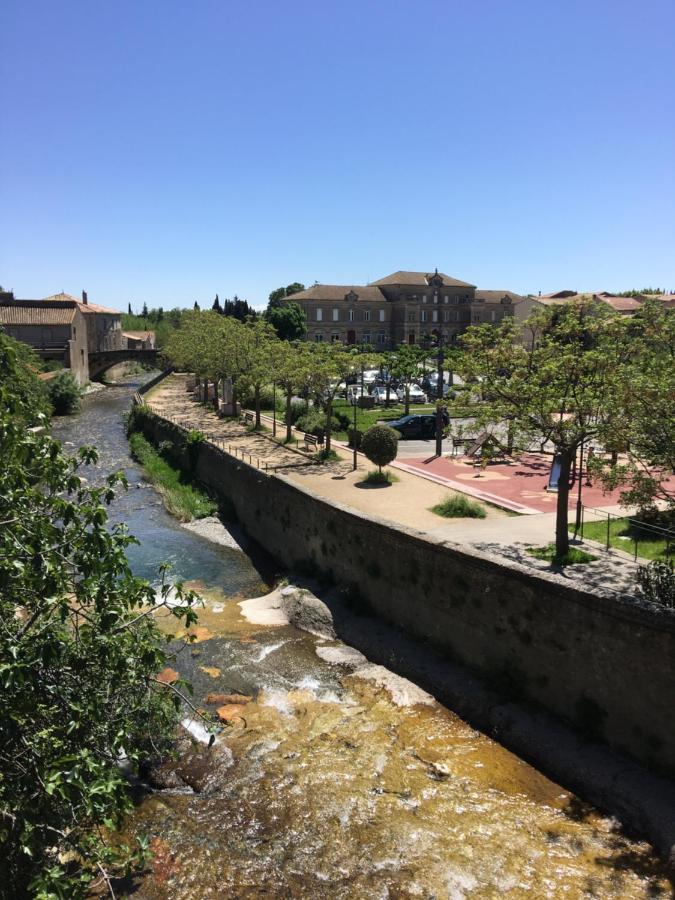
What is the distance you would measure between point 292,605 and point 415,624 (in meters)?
3.40

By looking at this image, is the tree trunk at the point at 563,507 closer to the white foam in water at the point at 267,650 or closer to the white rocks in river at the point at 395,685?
the white rocks in river at the point at 395,685

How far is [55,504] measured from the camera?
19.0ft

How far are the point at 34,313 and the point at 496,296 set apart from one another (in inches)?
2363

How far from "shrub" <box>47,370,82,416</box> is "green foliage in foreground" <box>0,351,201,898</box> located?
47.3 m

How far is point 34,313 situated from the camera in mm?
63406

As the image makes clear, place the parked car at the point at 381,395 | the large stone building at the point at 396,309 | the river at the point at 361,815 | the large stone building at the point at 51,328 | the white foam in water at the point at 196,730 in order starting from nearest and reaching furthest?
the river at the point at 361,815 → the white foam in water at the point at 196,730 → the parked car at the point at 381,395 → the large stone building at the point at 51,328 → the large stone building at the point at 396,309

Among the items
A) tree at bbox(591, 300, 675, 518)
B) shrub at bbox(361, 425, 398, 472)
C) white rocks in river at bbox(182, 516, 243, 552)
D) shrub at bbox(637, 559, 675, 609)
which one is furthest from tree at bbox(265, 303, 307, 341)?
shrub at bbox(637, 559, 675, 609)

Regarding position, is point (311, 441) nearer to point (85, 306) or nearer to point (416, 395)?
point (416, 395)

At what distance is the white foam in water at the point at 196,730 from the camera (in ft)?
37.0

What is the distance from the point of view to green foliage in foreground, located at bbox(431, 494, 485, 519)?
17734 mm

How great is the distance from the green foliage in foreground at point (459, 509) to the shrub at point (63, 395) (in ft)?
131

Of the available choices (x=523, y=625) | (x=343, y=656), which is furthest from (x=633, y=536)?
(x=343, y=656)

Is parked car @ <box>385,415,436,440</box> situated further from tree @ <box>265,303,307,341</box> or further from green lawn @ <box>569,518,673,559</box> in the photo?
tree @ <box>265,303,307,341</box>

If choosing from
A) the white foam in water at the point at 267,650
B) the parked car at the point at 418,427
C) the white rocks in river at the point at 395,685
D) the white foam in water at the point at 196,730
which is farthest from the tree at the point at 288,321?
the white foam in water at the point at 196,730
